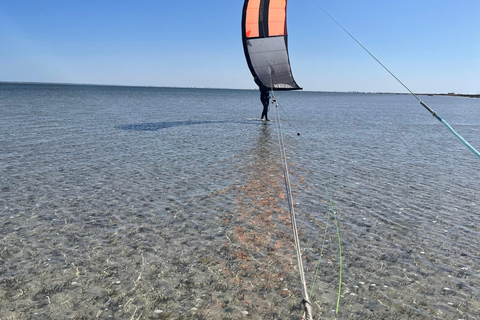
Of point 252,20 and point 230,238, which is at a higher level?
point 252,20

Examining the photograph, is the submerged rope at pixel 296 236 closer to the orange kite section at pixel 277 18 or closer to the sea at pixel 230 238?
the sea at pixel 230 238

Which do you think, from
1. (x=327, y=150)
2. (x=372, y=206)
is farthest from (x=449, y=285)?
(x=327, y=150)

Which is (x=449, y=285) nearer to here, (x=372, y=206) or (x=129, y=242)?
(x=372, y=206)

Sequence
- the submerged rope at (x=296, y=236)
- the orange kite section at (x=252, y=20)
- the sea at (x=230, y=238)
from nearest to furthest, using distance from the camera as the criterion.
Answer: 1. the submerged rope at (x=296, y=236)
2. the sea at (x=230, y=238)
3. the orange kite section at (x=252, y=20)

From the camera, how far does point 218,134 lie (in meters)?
26.9

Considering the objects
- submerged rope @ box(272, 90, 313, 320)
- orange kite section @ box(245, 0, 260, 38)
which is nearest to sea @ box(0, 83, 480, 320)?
submerged rope @ box(272, 90, 313, 320)

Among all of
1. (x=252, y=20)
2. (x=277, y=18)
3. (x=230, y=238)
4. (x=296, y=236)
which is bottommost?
(x=230, y=238)

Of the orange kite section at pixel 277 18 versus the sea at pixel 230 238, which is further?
the orange kite section at pixel 277 18

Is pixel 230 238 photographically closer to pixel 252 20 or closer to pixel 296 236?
pixel 296 236

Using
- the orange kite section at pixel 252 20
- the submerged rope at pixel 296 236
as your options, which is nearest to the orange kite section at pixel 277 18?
the orange kite section at pixel 252 20

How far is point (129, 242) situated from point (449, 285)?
20.9ft

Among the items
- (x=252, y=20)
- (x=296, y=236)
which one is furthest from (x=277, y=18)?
(x=296, y=236)

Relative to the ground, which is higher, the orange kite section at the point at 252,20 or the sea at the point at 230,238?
the orange kite section at the point at 252,20

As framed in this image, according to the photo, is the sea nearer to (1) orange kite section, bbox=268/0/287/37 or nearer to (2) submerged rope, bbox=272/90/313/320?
(2) submerged rope, bbox=272/90/313/320
